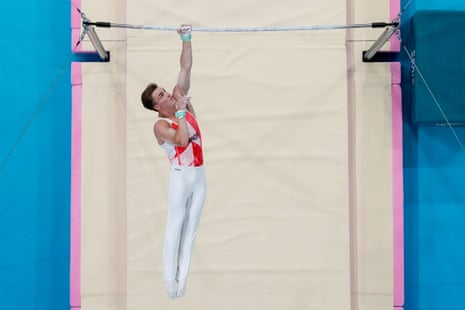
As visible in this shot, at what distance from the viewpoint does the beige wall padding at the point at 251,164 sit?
10.1 ft

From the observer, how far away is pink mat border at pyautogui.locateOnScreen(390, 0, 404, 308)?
10.3 feet

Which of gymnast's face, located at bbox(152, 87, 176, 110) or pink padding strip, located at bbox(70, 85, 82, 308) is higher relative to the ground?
gymnast's face, located at bbox(152, 87, 176, 110)

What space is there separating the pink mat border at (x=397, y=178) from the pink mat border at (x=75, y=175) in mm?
1932

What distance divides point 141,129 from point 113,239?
70 centimetres

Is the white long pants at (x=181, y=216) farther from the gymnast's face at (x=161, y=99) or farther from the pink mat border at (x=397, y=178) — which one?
the pink mat border at (x=397, y=178)

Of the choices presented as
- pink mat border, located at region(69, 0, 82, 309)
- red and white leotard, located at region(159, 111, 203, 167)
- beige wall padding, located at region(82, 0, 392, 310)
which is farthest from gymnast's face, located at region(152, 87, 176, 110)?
pink mat border, located at region(69, 0, 82, 309)

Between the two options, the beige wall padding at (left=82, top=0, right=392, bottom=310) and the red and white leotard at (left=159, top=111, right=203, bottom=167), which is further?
the beige wall padding at (left=82, top=0, right=392, bottom=310)

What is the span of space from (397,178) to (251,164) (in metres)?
0.91

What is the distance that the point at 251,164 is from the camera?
10.3 feet

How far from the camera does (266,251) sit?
10.2 ft

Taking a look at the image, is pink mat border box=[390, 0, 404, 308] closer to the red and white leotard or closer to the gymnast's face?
the red and white leotard

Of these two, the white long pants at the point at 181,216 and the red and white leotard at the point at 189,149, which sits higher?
the red and white leotard at the point at 189,149

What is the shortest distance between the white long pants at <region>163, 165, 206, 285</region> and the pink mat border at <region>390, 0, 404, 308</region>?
1.40 m

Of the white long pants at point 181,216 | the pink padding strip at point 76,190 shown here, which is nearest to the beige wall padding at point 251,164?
the pink padding strip at point 76,190
